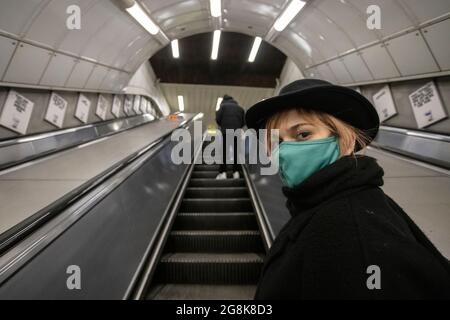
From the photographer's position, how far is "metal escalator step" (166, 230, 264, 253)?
278 centimetres

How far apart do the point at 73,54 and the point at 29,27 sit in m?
1.15

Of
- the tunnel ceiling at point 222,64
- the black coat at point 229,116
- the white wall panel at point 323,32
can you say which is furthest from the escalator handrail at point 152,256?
the tunnel ceiling at point 222,64

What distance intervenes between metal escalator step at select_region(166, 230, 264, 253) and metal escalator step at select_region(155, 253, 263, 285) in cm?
35

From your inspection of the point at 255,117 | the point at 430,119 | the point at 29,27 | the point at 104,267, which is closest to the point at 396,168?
the point at 430,119

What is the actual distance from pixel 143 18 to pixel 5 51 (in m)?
3.08

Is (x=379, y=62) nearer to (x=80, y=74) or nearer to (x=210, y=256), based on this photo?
(x=210, y=256)

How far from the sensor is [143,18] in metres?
5.39

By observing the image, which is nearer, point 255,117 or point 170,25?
point 255,117

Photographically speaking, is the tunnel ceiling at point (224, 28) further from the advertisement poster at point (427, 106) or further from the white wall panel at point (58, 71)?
the advertisement poster at point (427, 106)

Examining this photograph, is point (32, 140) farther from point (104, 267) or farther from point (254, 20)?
point (254, 20)

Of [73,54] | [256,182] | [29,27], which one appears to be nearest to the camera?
[29,27]

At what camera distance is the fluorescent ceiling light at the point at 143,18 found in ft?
15.7
